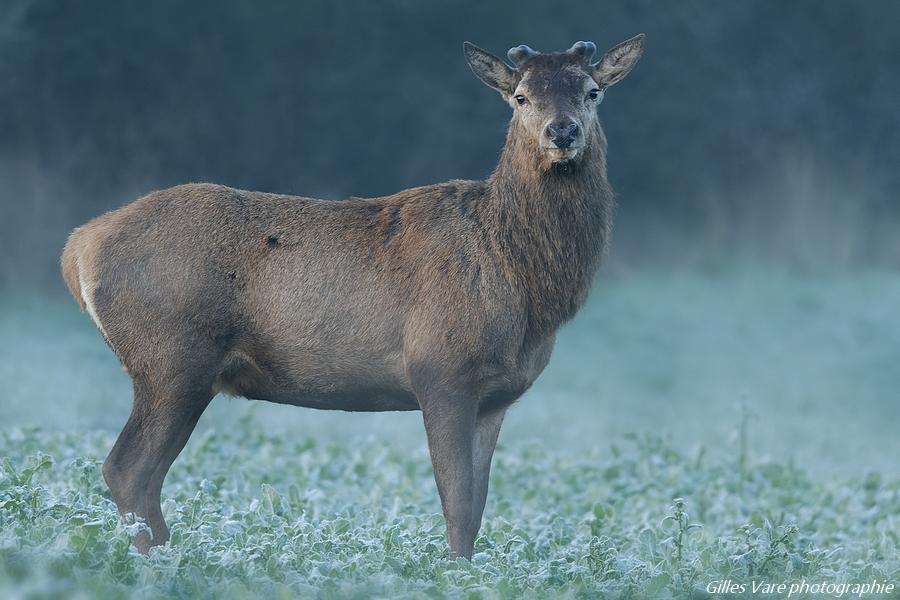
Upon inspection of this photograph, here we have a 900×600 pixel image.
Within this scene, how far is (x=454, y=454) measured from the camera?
662 cm

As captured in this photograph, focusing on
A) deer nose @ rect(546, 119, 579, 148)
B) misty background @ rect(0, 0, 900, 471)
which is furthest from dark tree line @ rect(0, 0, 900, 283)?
deer nose @ rect(546, 119, 579, 148)

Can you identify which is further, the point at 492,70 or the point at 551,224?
the point at 492,70

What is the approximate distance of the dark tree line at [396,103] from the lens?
17250 millimetres

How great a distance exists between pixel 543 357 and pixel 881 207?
13881mm

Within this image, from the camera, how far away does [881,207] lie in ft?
64.5

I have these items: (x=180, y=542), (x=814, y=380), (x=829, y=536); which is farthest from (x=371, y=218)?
(x=814, y=380)

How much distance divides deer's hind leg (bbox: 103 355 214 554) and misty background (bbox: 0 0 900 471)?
25.4ft

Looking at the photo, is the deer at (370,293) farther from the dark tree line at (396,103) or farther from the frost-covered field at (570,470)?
the dark tree line at (396,103)

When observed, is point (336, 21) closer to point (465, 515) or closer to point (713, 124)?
point (713, 124)

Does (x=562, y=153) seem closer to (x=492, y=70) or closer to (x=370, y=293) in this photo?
(x=492, y=70)

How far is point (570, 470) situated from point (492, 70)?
3570 mm

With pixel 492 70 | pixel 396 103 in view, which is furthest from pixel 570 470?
pixel 396 103

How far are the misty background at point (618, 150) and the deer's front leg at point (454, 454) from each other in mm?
7815

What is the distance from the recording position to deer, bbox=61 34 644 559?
668 centimetres
